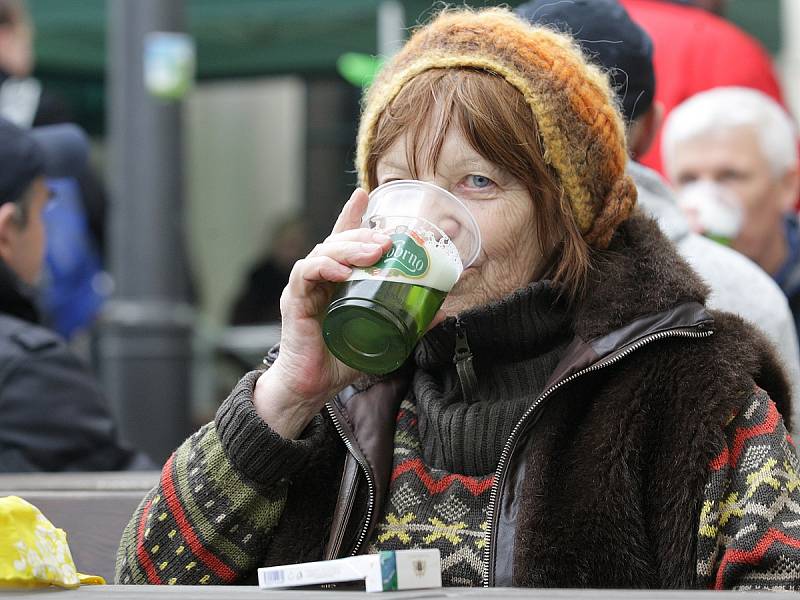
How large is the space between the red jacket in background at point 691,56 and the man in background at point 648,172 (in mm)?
1046

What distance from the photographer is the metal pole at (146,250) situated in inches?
208

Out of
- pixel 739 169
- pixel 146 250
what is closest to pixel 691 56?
pixel 739 169

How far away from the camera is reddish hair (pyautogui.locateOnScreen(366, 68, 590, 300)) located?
2.27 meters

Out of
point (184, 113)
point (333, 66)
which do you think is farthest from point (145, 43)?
point (333, 66)

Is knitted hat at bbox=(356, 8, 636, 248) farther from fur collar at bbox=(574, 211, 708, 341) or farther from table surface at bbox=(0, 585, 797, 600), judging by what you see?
table surface at bbox=(0, 585, 797, 600)

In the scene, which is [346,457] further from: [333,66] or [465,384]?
[333,66]

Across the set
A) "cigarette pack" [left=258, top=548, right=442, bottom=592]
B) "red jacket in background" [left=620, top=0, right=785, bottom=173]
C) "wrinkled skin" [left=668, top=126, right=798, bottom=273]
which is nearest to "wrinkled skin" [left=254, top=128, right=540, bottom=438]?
"cigarette pack" [left=258, top=548, right=442, bottom=592]

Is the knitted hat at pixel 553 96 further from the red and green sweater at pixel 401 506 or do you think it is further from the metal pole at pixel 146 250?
the metal pole at pixel 146 250

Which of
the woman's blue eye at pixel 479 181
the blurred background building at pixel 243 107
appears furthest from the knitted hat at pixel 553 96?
the blurred background building at pixel 243 107

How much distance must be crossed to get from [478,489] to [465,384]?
0.19 metres

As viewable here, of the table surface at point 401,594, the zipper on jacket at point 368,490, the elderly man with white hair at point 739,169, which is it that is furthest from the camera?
the elderly man with white hair at point 739,169

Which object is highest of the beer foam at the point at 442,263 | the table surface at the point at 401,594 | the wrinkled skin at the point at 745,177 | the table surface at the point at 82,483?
the beer foam at the point at 442,263

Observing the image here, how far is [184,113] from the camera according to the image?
17.7ft

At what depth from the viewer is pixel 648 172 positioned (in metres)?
3.18
